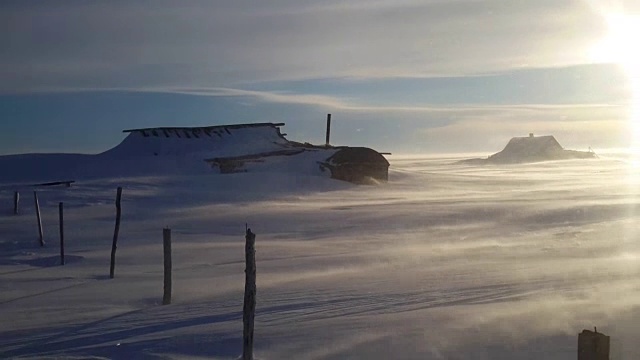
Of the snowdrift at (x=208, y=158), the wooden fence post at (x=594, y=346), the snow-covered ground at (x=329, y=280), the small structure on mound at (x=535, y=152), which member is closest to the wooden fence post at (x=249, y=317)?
the snow-covered ground at (x=329, y=280)

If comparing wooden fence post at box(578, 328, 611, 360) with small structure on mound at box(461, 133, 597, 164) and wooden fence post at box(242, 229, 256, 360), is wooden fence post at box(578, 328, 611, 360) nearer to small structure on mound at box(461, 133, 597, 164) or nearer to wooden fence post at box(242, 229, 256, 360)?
wooden fence post at box(242, 229, 256, 360)

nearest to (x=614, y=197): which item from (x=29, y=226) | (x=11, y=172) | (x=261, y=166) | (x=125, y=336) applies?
(x=261, y=166)

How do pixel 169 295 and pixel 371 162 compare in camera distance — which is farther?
pixel 371 162

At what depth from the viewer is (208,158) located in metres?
46.3

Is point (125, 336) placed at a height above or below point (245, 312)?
below

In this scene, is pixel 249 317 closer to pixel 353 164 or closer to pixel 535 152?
pixel 353 164

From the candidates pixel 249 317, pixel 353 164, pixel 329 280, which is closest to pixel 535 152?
A: pixel 353 164

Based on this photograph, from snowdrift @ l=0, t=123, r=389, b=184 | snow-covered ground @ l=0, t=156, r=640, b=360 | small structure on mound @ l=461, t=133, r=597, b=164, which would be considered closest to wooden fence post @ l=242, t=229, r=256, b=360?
snow-covered ground @ l=0, t=156, r=640, b=360

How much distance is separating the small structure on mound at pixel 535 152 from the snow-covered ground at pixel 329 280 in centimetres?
8207

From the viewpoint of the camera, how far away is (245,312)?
8898mm

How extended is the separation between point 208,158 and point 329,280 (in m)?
32.6

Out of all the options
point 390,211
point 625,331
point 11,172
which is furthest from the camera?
point 11,172

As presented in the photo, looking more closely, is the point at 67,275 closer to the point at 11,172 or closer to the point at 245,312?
the point at 245,312

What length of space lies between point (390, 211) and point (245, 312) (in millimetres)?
21313
